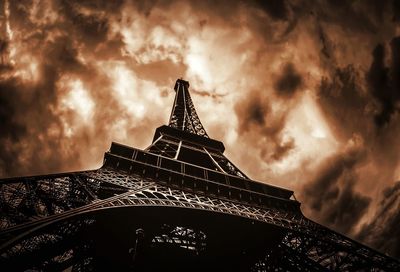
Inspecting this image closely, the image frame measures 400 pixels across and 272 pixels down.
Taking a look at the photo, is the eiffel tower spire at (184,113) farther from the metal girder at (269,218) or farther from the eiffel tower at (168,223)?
the metal girder at (269,218)

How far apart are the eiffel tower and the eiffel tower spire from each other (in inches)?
676

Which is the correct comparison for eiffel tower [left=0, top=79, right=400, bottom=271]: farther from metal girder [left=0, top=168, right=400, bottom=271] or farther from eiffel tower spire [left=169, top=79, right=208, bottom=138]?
eiffel tower spire [left=169, top=79, right=208, bottom=138]

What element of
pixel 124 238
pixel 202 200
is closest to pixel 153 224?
pixel 124 238

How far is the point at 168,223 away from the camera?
515 inches

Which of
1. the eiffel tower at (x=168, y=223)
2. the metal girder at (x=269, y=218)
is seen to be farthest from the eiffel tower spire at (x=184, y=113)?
the metal girder at (x=269, y=218)

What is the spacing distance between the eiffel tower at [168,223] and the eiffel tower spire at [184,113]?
17.2 meters

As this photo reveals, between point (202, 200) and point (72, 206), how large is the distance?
19.2 feet

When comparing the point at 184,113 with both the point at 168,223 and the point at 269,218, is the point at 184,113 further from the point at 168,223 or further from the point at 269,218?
the point at 269,218

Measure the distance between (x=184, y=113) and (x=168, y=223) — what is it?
26084 mm

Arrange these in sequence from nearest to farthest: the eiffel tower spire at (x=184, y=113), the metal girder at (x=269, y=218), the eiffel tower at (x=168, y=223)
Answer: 1. the eiffel tower at (x=168, y=223)
2. the metal girder at (x=269, y=218)
3. the eiffel tower spire at (x=184, y=113)

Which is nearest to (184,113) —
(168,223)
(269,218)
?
(168,223)

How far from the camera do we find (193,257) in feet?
48.2

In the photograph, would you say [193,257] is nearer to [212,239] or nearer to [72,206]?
[212,239]

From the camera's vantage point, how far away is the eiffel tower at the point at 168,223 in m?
8.76
